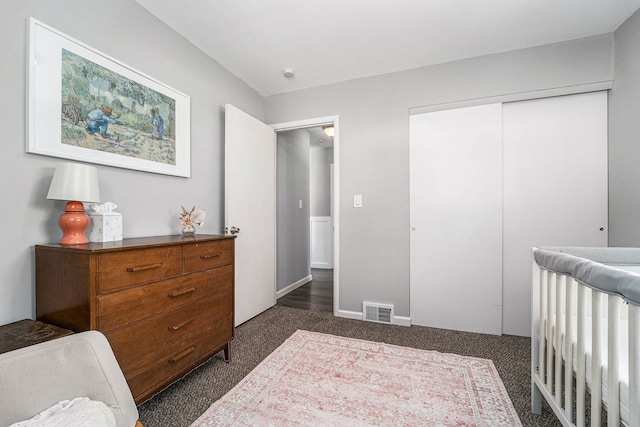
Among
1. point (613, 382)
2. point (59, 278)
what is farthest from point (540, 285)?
point (59, 278)

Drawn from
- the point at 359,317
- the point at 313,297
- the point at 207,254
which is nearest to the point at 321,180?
the point at 313,297

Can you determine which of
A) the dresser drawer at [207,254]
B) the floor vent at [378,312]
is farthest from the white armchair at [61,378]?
the floor vent at [378,312]

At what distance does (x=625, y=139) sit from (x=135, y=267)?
327cm

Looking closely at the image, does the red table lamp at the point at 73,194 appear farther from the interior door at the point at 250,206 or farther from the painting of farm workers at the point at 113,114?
the interior door at the point at 250,206

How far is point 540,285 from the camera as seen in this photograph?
52.3 inches

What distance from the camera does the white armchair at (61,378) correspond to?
718 mm

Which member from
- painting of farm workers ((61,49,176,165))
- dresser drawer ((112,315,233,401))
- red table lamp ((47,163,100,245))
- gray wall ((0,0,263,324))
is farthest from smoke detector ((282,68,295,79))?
dresser drawer ((112,315,233,401))

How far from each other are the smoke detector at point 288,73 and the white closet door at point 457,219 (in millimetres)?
1266

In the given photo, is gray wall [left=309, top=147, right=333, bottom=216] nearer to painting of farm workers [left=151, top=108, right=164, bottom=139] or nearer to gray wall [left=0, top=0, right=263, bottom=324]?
gray wall [left=0, top=0, right=263, bottom=324]

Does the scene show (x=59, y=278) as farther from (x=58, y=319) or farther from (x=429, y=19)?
(x=429, y=19)

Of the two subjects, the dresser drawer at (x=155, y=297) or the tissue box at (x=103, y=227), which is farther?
the tissue box at (x=103, y=227)

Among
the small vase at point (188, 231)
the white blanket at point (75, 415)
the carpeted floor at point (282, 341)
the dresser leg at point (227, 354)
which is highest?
the small vase at point (188, 231)

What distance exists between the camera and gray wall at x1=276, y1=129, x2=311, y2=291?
11.5 ft

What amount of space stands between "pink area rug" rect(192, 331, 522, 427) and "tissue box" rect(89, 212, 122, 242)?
105 centimetres
